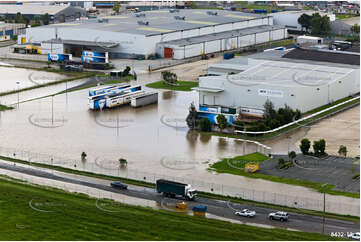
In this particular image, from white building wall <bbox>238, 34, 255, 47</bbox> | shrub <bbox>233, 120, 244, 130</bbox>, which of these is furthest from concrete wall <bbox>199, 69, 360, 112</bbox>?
white building wall <bbox>238, 34, 255, 47</bbox>

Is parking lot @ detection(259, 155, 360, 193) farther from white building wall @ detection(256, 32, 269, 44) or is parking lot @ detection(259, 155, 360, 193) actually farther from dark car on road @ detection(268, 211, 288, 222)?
white building wall @ detection(256, 32, 269, 44)

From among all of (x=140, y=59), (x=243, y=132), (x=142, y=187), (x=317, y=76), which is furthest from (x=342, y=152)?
(x=140, y=59)

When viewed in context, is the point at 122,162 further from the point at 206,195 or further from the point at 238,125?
the point at 238,125

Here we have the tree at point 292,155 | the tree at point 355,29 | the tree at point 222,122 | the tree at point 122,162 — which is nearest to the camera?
the tree at point 122,162

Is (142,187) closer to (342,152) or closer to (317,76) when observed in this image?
(342,152)

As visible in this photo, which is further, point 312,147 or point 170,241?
point 312,147

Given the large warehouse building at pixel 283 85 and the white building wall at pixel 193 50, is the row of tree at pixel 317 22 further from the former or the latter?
the large warehouse building at pixel 283 85

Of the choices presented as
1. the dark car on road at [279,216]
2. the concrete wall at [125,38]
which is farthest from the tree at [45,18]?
the dark car on road at [279,216]

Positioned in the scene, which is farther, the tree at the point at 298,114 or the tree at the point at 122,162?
the tree at the point at 298,114
